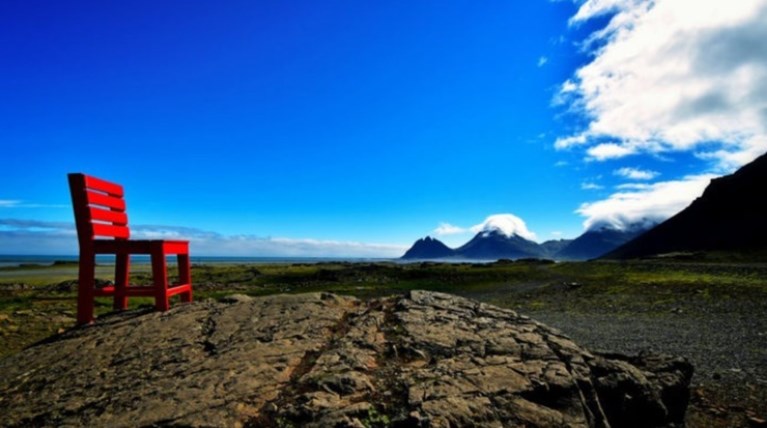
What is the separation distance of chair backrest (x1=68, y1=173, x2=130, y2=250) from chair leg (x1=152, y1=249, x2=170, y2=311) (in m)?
1.33

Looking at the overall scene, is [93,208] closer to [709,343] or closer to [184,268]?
[184,268]

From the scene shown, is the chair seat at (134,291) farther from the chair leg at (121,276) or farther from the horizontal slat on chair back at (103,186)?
the horizontal slat on chair back at (103,186)

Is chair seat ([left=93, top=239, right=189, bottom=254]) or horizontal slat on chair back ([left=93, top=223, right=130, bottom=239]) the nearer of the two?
chair seat ([left=93, top=239, right=189, bottom=254])

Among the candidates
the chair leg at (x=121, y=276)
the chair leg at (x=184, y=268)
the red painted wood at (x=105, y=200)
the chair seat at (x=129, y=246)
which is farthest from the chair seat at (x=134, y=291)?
the red painted wood at (x=105, y=200)

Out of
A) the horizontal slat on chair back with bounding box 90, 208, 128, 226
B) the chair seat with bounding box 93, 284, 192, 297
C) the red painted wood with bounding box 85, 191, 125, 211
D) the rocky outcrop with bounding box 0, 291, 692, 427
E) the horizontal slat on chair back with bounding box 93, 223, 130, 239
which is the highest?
the red painted wood with bounding box 85, 191, 125, 211

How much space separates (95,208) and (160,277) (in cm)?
193

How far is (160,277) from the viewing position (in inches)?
316

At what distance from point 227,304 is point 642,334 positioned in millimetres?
14543

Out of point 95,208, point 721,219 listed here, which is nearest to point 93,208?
point 95,208

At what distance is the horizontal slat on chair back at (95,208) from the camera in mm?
7902

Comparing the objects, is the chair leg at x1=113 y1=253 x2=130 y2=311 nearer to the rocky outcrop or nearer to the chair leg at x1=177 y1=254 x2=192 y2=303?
the rocky outcrop

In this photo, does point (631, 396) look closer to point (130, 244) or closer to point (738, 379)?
point (738, 379)

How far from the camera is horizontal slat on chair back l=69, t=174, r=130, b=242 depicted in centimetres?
790

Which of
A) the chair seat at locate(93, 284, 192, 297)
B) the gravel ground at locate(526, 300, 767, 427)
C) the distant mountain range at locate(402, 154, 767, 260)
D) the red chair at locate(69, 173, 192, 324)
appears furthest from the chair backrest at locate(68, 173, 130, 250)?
the distant mountain range at locate(402, 154, 767, 260)
